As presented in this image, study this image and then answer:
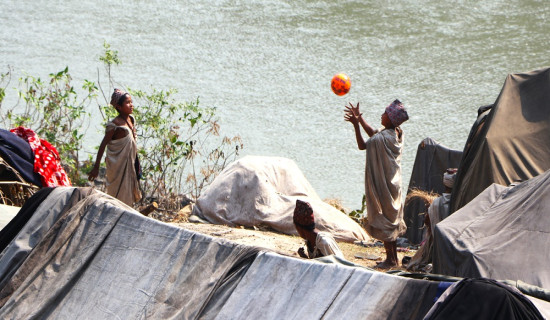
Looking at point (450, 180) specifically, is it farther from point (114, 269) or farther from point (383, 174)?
point (114, 269)

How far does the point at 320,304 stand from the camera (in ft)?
10.2

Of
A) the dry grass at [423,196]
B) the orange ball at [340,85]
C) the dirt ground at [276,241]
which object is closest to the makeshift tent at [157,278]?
the dirt ground at [276,241]

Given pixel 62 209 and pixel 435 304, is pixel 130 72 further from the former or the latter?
pixel 435 304

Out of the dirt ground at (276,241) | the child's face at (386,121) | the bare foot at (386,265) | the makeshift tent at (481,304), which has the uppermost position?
the makeshift tent at (481,304)

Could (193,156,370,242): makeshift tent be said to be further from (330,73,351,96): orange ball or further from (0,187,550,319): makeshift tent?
(0,187,550,319): makeshift tent

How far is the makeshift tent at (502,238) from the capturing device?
13.9 ft

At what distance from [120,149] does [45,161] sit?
70 cm

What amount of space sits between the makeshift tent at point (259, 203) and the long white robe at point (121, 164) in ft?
4.50

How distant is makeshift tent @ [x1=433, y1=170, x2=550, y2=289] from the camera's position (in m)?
4.23

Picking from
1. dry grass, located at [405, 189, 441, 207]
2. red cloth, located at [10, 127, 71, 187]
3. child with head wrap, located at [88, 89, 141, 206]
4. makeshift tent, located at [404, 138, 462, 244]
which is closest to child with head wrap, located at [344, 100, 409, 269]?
dry grass, located at [405, 189, 441, 207]

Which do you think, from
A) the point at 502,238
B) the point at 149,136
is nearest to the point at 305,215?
the point at 502,238

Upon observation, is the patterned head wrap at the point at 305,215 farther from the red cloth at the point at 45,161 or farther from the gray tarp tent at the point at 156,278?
the red cloth at the point at 45,161

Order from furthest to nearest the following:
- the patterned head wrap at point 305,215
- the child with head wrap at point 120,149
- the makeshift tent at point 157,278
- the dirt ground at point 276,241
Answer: the dirt ground at point 276,241 < the child with head wrap at point 120,149 < the patterned head wrap at point 305,215 < the makeshift tent at point 157,278

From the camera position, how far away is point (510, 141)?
6250mm
